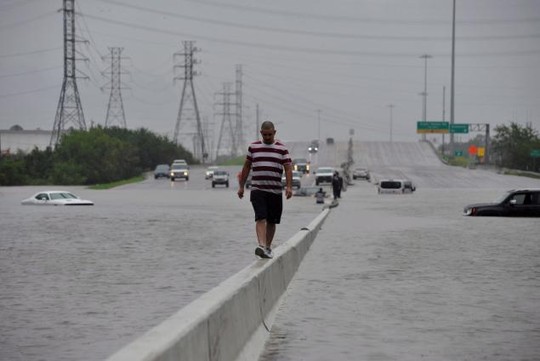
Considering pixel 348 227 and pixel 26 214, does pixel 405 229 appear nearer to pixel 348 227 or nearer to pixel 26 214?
pixel 348 227

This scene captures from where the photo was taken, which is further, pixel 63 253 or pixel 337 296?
pixel 63 253

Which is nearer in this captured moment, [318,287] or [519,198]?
[318,287]

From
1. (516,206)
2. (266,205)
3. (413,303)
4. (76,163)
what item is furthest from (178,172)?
(413,303)

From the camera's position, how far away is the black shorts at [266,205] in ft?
46.4

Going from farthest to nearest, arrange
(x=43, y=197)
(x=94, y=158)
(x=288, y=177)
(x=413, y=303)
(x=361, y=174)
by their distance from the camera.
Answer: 1. (x=94, y=158)
2. (x=361, y=174)
3. (x=43, y=197)
4. (x=288, y=177)
5. (x=413, y=303)

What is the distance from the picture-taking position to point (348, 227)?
34562 mm

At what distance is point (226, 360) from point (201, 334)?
3.55 feet

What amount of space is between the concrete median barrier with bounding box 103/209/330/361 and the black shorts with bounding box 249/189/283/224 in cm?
58

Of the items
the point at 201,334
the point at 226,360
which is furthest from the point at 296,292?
the point at 201,334

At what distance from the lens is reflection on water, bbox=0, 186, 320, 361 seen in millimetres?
10977

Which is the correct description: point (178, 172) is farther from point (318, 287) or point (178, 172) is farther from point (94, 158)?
point (318, 287)

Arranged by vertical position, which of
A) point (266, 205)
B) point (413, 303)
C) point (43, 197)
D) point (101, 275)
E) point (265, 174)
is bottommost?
point (43, 197)

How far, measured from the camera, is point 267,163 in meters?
14.0

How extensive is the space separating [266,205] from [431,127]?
14641 centimetres
